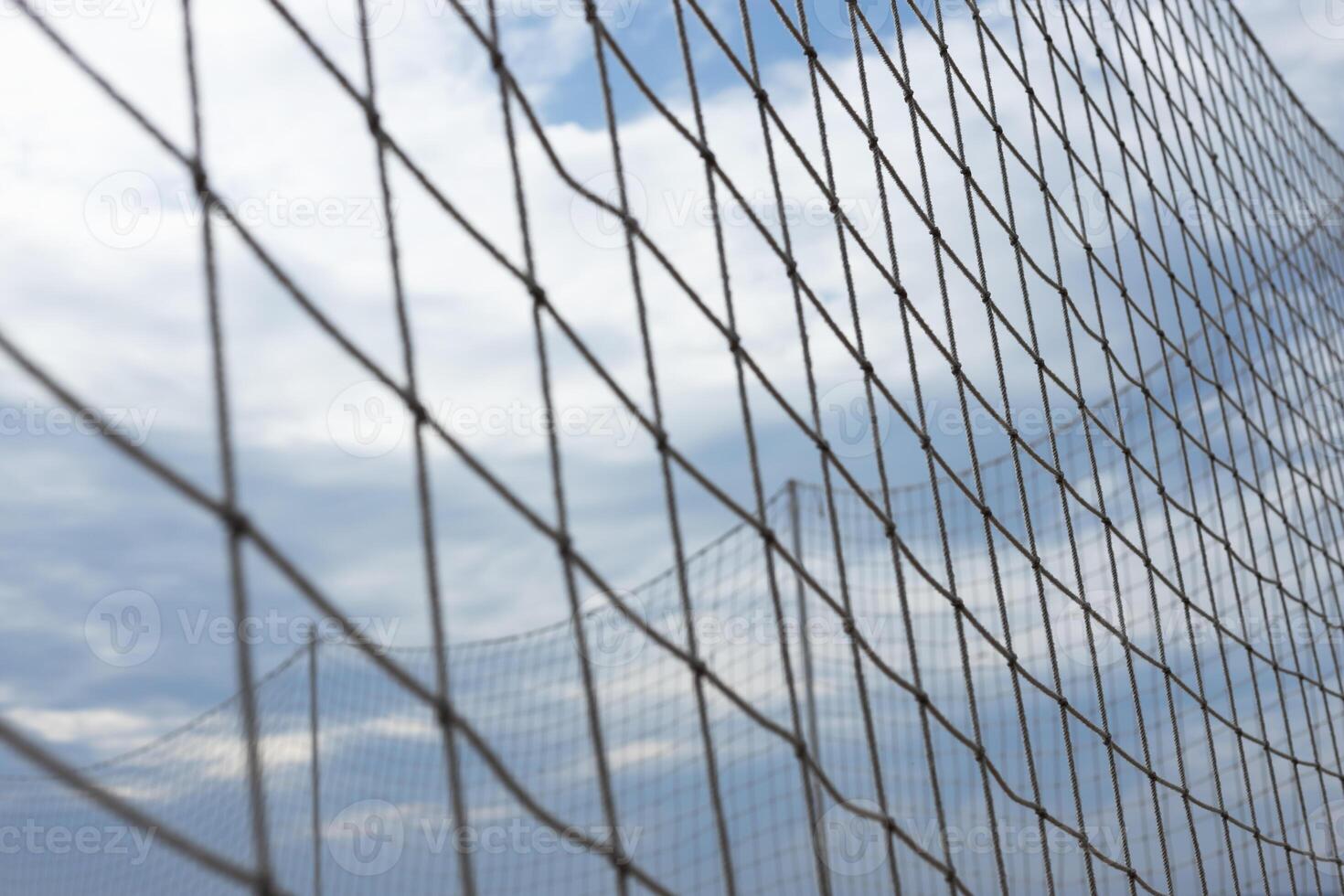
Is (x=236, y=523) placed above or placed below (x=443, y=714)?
above

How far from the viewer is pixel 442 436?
107cm

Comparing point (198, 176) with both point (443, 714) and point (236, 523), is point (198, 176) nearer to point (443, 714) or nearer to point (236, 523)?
point (236, 523)

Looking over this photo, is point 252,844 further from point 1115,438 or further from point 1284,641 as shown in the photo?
point 1284,641

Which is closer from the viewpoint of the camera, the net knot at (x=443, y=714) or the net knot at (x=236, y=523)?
the net knot at (x=236, y=523)

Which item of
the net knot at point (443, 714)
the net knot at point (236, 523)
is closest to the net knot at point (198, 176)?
the net knot at point (236, 523)

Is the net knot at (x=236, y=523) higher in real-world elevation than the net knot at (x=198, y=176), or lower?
lower

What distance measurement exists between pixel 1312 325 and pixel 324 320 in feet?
11.5

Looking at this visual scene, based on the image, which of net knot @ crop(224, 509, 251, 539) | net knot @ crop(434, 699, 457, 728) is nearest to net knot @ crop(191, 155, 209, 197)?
net knot @ crop(224, 509, 251, 539)

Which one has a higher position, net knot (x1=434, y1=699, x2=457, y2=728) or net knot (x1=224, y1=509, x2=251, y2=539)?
net knot (x1=224, y1=509, x2=251, y2=539)

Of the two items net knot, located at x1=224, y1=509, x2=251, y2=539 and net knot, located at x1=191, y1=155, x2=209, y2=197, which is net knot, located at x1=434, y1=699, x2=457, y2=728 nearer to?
net knot, located at x1=224, y1=509, x2=251, y2=539

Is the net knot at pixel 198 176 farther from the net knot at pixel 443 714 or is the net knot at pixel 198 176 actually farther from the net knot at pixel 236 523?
the net knot at pixel 443 714

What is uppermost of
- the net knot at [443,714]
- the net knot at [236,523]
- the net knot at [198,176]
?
the net knot at [198,176]

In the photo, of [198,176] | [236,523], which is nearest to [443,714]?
[236,523]

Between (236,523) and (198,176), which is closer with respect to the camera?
(236,523)
